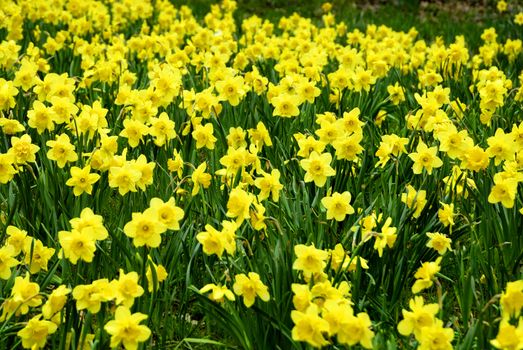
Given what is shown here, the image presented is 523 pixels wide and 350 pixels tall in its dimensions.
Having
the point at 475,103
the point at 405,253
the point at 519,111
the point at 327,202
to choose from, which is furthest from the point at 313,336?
the point at 475,103

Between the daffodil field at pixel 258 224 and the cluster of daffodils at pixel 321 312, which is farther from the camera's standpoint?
the daffodil field at pixel 258 224

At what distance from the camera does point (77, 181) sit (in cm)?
256

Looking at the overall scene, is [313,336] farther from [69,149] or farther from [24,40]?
[24,40]

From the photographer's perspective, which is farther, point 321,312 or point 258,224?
point 258,224

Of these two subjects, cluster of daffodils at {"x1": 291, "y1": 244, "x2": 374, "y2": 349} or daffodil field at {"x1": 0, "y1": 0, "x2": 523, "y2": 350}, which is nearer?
cluster of daffodils at {"x1": 291, "y1": 244, "x2": 374, "y2": 349}

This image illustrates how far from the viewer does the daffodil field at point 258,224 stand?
199cm

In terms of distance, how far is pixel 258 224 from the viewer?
233 cm

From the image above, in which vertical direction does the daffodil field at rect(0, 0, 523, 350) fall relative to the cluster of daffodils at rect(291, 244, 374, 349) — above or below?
below

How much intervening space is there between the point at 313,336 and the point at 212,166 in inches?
63.7

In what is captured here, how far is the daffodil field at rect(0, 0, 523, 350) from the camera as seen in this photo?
6.53ft

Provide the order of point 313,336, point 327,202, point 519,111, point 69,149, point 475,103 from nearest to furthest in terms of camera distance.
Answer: point 313,336 < point 327,202 < point 69,149 < point 519,111 < point 475,103

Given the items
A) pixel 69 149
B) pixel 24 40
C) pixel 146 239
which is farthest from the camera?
pixel 24 40

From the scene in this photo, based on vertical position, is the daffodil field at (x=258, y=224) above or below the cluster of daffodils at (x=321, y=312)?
below

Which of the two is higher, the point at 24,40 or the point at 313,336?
the point at 313,336
